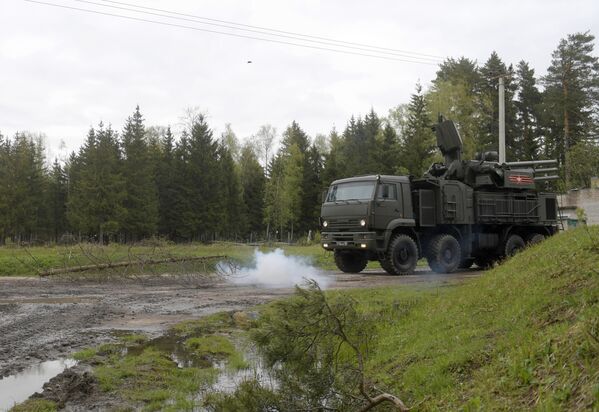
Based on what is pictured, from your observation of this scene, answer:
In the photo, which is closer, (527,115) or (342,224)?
(342,224)

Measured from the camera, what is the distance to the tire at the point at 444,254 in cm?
1723

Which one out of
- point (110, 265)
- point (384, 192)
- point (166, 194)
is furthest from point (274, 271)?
point (166, 194)

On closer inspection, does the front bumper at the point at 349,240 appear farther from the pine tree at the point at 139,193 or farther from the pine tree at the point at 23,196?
the pine tree at the point at 23,196

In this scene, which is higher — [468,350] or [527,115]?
[527,115]

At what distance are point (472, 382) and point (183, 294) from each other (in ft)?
39.0

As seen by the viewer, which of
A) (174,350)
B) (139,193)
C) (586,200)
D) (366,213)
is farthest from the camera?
(139,193)

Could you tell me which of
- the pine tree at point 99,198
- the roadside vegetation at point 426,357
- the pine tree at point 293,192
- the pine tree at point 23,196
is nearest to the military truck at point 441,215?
the roadside vegetation at point 426,357

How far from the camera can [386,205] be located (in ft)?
54.3

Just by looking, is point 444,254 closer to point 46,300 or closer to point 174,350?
point 174,350

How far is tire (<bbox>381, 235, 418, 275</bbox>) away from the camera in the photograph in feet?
55.0

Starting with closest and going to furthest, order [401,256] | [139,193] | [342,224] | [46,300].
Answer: [46,300] → [342,224] → [401,256] → [139,193]

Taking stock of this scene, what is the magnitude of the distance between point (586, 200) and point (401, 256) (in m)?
19.7

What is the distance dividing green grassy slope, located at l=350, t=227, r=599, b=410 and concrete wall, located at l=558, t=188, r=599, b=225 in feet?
76.8

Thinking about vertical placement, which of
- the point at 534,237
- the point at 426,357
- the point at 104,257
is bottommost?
the point at 426,357
